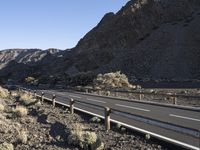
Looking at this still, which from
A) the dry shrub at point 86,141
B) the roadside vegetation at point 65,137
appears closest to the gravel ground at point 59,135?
the roadside vegetation at point 65,137

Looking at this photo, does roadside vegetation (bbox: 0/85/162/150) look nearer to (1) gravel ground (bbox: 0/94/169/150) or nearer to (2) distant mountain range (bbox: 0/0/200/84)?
(1) gravel ground (bbox: 0/94/169/150)

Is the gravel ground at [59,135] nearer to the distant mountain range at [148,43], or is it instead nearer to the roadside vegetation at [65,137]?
the roadside vegetation at [65,137]

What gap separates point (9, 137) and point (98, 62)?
7558cm

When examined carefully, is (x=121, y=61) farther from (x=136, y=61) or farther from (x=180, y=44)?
(x=180, y=44)

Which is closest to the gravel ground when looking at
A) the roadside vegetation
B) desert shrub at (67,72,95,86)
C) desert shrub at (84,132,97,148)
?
the roadside vegetation

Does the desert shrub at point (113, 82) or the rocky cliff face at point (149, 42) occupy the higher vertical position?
the rocky cliff face at point (149, 42)

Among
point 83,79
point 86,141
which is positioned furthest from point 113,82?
point 86,141

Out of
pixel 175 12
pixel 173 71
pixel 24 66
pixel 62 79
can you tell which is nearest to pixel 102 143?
pixel 173 71

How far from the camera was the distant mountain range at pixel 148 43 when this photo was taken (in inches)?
2726

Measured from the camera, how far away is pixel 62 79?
8081 cm

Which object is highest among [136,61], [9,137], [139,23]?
[139,23]

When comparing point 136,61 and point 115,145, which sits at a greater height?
point 136,61

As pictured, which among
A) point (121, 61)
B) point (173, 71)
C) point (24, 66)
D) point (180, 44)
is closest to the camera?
point (173, 71)

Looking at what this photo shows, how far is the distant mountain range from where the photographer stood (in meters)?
69.2
